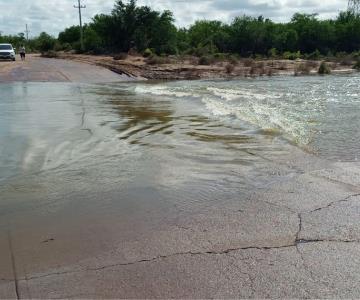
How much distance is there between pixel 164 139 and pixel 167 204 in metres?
4.77

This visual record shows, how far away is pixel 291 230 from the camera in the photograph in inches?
221

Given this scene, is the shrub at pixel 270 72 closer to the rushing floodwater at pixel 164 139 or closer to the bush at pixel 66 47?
the rushing floodwater at pixel 164 139

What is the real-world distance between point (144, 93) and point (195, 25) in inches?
3268

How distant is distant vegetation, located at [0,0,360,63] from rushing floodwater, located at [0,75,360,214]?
101 feet

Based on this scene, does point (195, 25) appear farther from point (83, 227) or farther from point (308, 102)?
point (83, 227)

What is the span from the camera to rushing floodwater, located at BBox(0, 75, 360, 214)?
7.93m

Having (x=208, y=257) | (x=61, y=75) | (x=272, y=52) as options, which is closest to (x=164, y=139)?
(x=208, y=257)

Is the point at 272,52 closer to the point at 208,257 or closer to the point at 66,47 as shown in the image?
the point at 66,47

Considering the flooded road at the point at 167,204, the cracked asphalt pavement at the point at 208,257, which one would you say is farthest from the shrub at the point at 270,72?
the cracked asphalt pavement at the point at 208,257

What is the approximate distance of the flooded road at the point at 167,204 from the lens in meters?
4.53

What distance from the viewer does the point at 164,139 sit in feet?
37.2

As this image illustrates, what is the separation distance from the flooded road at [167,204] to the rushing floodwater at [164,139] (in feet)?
0.15

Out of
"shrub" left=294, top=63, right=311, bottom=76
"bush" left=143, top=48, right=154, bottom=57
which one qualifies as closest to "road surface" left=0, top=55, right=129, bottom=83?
"shrub" left=294, top=63, right=311, bottom=76

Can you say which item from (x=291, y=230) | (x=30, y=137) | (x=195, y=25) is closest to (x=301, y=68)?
(x=30, y=137)
